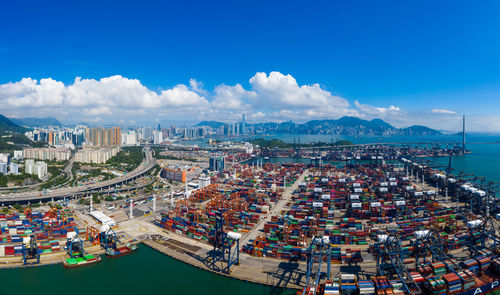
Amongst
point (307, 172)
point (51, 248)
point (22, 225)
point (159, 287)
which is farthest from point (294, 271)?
point (307, 172)

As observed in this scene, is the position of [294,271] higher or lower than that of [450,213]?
lower

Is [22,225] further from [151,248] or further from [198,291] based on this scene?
[198,291]

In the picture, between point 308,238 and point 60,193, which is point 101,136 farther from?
point 308,238

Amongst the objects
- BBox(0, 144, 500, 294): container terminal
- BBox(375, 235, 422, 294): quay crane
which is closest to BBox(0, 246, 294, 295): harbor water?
BBox(0, 144, 500, 294): container terminal

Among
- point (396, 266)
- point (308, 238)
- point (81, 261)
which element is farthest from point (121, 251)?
point (396, 266)

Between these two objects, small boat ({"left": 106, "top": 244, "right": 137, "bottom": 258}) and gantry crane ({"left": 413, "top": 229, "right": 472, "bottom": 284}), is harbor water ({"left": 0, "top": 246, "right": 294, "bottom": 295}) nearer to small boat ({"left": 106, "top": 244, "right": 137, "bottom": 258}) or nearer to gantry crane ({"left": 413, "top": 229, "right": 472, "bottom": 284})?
small boat ({"left": 106, "top": 244, "right": 137, "bottom": 258})

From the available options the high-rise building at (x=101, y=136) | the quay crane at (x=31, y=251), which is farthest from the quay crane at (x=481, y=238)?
the high-rise building at (x=101, y=136)

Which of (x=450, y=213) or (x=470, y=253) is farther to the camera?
(x=450, y=213)
